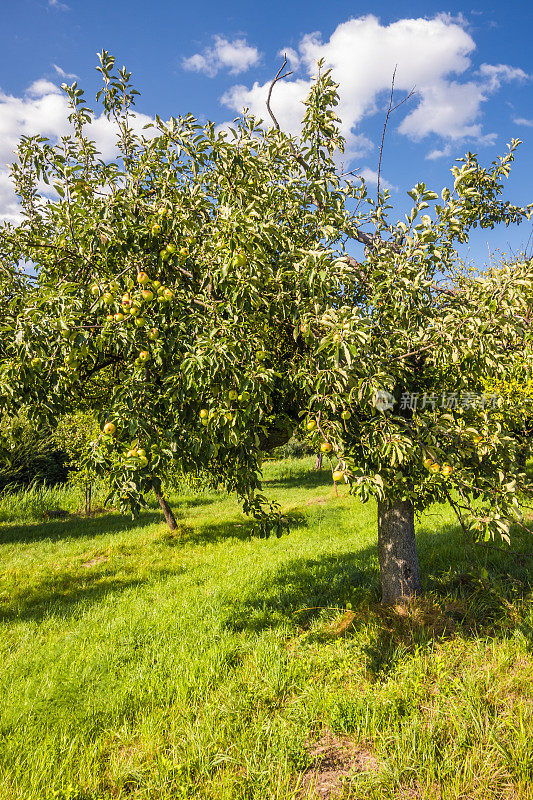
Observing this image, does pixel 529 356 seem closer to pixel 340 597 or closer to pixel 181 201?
pixel 181 201

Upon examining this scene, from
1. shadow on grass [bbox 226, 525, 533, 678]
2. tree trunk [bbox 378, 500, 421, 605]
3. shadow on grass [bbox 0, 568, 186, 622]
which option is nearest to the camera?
shadow on grass [bbox 226, 525, 533, 678]

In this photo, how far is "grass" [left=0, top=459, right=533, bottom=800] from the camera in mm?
3221

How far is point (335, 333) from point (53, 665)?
526 centimetres

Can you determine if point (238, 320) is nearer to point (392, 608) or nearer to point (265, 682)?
point (265, 682)

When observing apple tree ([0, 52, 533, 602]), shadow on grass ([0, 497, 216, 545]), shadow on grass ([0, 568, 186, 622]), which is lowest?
shadow on grass ([0, 497, 216, 545])

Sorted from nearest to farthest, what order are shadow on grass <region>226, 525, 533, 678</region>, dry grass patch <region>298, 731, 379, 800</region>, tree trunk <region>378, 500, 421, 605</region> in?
dry grass patch <region>298, 731, 379, 800</region>
shadow on grass <region>226, 525, 533, 678</region>
tree trunk <region>378, 500, 421, 605</region>

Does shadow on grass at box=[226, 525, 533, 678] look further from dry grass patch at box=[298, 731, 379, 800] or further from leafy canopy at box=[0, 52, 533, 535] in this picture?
leafy canopy at box=[0, 52, 533, 535]

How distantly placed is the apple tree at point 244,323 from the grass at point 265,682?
161 cm

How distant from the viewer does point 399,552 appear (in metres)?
5.50

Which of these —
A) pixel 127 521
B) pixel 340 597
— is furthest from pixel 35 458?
pixel 340 597

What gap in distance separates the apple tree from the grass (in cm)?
161

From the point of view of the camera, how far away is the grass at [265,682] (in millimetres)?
3221

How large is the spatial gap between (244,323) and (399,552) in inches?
156

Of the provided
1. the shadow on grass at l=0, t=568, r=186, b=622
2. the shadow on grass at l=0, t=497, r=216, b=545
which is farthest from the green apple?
the shadow on grass at l=0, t=497, r=216, b=545
